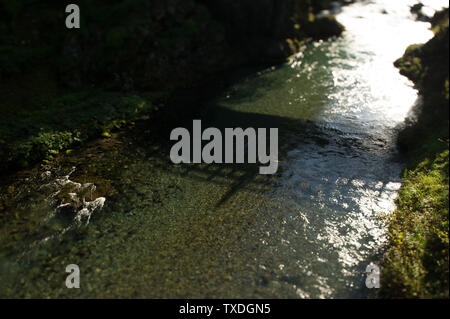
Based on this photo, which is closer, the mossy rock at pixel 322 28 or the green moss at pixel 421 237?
the green moss at pixel 421 237

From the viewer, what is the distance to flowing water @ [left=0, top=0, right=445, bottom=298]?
8.43 meters

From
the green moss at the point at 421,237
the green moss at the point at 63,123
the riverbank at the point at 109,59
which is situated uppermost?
the riverbank at the point at 109,59

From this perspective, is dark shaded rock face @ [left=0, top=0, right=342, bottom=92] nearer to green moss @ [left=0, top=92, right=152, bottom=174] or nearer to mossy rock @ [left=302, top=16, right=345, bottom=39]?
green moss @ [left=0, top=92, right=152, bottom=174]

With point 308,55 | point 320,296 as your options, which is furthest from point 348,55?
point 320,296

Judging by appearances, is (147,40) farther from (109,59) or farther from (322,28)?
(322,28)

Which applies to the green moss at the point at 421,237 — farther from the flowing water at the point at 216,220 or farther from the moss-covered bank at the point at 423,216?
the flowing water at the point at 216,220

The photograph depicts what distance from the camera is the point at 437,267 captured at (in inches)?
314

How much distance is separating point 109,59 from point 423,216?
18832 millimetres

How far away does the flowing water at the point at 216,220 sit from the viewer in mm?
8430

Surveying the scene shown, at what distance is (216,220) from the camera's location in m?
10.5

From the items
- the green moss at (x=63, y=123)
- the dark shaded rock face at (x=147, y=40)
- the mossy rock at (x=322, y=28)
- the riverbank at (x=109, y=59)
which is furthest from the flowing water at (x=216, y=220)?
the mossy rock at (x=322, y=28)

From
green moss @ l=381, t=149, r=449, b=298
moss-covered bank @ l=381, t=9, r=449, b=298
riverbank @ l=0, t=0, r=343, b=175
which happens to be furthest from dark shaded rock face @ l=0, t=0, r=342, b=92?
green moss @ l=381, t=149, r=449, b=298

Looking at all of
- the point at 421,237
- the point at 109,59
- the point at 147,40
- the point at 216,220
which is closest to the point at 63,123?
the point at 109,59

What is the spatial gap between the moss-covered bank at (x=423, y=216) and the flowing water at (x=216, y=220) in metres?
0.55
